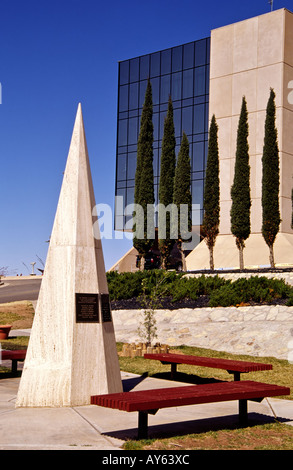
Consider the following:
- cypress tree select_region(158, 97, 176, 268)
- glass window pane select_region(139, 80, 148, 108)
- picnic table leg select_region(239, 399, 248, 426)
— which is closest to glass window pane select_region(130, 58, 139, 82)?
glass window pane select_region(139, 80, 148, 108)

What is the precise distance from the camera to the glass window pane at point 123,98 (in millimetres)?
47312

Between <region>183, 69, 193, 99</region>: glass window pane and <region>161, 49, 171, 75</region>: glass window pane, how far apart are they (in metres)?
1.92

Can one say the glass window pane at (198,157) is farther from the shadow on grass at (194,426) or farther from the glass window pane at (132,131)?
the shadow on grass at (194,426)

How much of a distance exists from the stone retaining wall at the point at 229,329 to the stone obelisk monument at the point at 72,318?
22.0 ft

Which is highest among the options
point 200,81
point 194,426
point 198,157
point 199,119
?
point 200,81

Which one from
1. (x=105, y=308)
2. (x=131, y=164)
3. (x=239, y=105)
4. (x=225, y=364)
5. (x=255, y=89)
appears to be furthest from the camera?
(x=131, y=164)

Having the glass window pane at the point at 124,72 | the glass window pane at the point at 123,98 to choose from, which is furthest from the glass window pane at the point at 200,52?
the glass window pane at the point at 123,98

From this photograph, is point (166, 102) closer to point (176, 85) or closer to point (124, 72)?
point (176, 85)

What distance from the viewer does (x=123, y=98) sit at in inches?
1869

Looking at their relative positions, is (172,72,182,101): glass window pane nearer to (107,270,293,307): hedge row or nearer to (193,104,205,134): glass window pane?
(193,104,205,134): glass window pane

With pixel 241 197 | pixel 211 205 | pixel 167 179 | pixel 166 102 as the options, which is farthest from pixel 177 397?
pixel 166 102

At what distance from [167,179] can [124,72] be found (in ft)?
62.7

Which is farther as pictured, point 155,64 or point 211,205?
point 155,64
